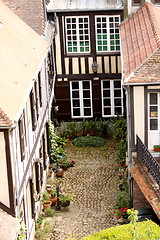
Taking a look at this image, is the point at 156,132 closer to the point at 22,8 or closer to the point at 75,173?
the point at 75,173

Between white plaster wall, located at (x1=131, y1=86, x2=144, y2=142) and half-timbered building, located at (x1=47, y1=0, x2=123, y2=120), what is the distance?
8.26 meters

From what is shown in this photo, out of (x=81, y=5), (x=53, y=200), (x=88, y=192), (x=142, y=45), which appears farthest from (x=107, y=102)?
(x=53, y=200)

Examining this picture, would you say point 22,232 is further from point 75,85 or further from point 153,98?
point 75,85

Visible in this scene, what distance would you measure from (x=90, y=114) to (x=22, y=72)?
1060 centimetres

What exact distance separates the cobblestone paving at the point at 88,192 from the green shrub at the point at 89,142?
32 centimetres

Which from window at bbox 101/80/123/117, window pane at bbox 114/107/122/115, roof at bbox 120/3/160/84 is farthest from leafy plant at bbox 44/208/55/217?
window pane at bbox 114/107/122/115

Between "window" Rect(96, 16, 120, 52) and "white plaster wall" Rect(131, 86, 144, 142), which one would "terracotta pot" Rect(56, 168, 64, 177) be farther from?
"window" Rect(96, 16, 120, 52)

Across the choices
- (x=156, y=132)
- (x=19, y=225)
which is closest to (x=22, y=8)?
(x=156, y=132)

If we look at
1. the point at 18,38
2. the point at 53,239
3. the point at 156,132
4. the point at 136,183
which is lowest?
the point at 53,239

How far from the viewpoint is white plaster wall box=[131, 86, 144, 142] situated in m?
17.2

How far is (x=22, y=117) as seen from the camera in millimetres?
15227

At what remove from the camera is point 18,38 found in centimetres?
1902

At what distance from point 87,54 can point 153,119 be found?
8.75m

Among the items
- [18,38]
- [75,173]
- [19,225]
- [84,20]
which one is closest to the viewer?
[19,225]
